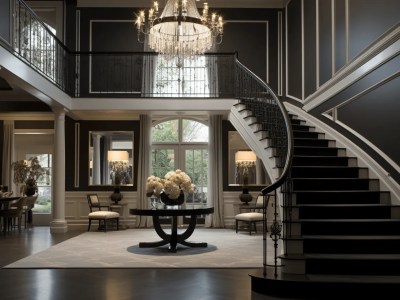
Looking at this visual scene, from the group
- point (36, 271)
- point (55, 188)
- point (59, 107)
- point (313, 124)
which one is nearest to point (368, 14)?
point (313, 124)

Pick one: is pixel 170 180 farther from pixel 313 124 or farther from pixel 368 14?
pixel 368 14

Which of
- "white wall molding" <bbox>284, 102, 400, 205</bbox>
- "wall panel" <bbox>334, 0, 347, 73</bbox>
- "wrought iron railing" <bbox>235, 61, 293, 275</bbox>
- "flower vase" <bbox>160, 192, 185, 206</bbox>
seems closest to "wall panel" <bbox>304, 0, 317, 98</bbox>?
"white wall molding" <bbox>284, 102, 400, 205</bbox>

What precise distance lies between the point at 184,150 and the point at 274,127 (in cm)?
571

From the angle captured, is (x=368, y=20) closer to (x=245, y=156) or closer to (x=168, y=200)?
(x=168, y=200)

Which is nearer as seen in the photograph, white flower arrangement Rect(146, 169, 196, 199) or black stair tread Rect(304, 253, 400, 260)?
black stair tread Rect(304, 253, 400, 260)

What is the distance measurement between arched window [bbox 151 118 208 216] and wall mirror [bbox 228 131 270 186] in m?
0.68

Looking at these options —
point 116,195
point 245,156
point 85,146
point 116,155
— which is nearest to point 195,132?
point 245,156

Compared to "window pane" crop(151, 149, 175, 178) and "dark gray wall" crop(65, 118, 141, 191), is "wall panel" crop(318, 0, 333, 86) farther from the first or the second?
"dark gray wall" crop(65, 118, 141, 191)

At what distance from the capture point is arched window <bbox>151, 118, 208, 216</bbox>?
13250 millimetres

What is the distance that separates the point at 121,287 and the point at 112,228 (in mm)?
6977

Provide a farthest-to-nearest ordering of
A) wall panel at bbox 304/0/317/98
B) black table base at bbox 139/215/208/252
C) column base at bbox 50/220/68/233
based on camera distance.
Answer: column base at bbox 50/220/68/233 < wall panel at bbox 304/0/317/98 < black table base at bbox 139/215/208/252

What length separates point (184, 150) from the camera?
43.8ft

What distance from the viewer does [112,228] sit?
1240 centimetres

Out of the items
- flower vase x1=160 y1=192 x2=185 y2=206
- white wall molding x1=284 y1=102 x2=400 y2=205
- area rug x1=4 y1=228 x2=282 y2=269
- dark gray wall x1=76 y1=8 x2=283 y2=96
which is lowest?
area rug x1=4 y1=228 x2=282 y2=269
